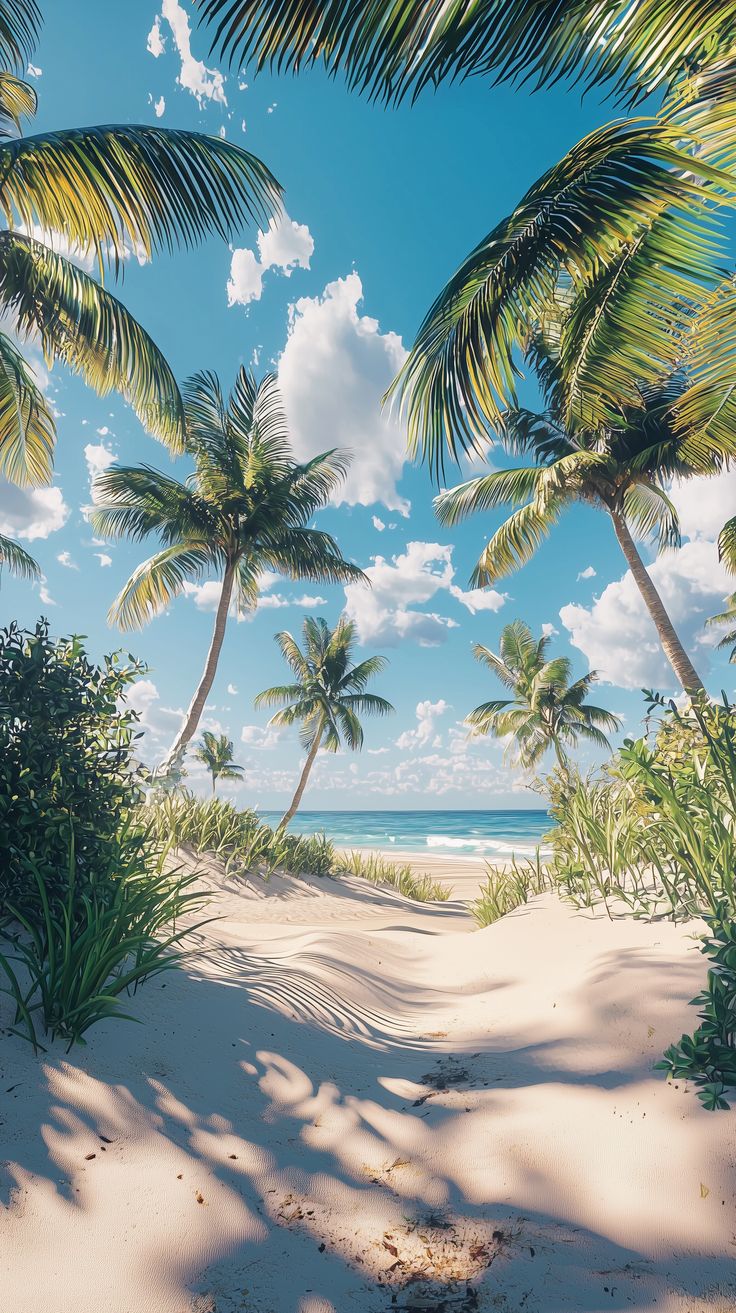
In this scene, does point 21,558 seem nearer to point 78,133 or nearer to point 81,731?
point 78,133

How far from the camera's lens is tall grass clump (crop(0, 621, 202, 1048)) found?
2504 millimetres

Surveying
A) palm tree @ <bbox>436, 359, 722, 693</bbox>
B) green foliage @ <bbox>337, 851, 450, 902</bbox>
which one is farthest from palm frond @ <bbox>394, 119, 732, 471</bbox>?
green foliage @ <bbox>337, 851, 450, 902</bbox>

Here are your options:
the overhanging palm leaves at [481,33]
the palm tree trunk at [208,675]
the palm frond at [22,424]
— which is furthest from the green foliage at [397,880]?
the overhanging palm leaves at [481,33]

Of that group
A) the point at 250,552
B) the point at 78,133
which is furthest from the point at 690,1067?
the point at 250,552

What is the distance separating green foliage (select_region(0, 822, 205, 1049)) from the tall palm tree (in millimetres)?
4087

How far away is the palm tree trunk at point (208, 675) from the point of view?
41.7 ft

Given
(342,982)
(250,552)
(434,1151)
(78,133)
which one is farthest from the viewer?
(250,552)

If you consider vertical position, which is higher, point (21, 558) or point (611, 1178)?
point (21, 558)

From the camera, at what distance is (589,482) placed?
11.8 metres

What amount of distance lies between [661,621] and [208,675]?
974cm

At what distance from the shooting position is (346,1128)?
219 centimetres

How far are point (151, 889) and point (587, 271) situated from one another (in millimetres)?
5390

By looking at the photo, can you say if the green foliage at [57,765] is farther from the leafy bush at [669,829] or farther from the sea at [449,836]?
the sea at [449,836]

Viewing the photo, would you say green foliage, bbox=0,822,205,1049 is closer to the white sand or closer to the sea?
the white sand
